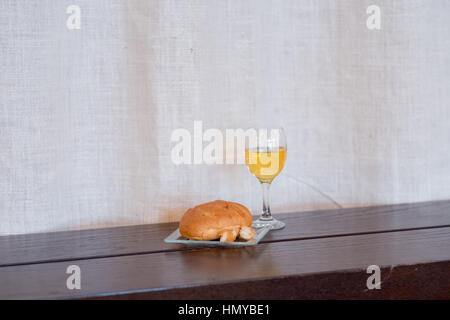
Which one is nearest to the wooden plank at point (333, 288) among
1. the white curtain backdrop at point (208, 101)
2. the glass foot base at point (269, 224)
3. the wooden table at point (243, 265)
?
the wooden table at point (243, 265)

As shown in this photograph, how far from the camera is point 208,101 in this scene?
118cm

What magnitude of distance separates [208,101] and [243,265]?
485mm

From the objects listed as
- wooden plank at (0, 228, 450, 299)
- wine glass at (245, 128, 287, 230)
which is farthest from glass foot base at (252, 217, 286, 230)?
wooden plank at (0, 228, 450, 299)

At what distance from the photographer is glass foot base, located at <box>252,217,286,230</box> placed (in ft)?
3.41

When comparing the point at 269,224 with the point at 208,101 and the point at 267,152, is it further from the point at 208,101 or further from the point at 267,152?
the point at 208,101

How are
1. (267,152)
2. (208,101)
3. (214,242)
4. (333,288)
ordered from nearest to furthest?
(333,288) < (214,242) < (267,152) < (208,101)

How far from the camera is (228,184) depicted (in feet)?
3.99

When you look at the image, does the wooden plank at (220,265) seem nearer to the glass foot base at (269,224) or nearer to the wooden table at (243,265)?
the wooden table at (243,265)

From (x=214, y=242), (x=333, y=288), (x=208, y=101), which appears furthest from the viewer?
(x=208, y=101)

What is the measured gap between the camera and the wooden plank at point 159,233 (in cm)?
91

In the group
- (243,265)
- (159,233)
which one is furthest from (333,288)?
(159,233)

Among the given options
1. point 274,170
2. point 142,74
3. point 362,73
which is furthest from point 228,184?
point 362,73

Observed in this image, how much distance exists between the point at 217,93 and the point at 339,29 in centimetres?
34
